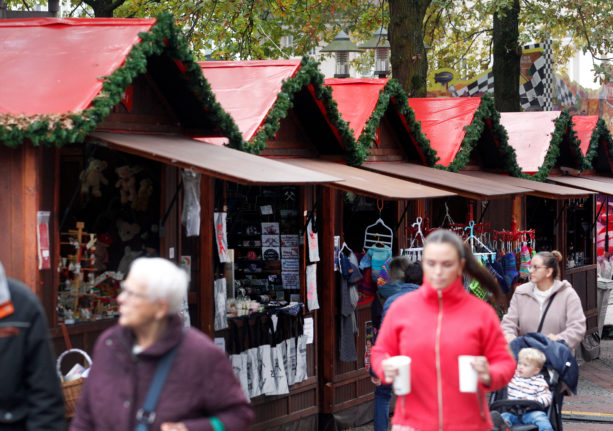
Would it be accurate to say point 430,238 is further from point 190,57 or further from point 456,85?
point 456,85

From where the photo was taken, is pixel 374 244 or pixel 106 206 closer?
pixel 106 206

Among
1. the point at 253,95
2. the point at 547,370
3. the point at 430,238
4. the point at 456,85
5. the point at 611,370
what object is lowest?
the point at 611,370

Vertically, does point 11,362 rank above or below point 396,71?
below

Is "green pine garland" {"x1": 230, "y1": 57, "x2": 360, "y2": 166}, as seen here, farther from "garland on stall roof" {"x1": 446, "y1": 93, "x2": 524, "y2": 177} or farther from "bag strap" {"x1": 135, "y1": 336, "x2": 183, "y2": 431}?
"bag strap" {"x1": 135, "y1": 336, "x2": 183, "y2": 431}

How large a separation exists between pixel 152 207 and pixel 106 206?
0.36 meters

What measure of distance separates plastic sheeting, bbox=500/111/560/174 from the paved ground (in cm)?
298

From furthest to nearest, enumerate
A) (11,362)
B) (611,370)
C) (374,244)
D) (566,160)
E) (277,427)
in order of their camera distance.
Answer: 1. (566,160)
2. (611,370)
3. (374,244)
4. (277,427)
5. (11,362)

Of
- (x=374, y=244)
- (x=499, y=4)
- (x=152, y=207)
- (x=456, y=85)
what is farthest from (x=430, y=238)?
(x=456, y=85)

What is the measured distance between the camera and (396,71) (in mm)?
15977

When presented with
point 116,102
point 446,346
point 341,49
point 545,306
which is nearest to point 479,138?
point 341,49

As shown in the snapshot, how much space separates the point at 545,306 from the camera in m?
8.24

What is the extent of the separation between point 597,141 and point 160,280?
13.8m

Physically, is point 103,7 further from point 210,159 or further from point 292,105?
point 210,159

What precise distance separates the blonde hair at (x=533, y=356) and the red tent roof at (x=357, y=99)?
161 inches
